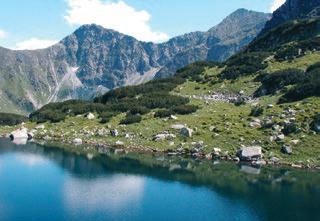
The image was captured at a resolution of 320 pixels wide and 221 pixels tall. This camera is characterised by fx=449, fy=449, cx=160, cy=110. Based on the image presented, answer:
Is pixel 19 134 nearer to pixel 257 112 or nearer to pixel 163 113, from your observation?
pixel 163 113

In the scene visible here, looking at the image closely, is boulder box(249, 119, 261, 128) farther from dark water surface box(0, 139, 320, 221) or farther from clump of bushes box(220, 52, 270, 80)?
clump of bushes box(220, 52, 270, 80)

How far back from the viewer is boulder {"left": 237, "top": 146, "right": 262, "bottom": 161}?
8175 centimetres

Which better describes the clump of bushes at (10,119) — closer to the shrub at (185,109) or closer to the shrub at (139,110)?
the shrub at (139,110)

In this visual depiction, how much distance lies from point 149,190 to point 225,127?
31407 millimetres

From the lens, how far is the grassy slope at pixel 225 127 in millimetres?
83312

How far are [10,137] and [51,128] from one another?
12.9 m

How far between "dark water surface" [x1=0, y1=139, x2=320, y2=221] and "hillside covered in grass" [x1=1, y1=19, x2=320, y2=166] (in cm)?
785

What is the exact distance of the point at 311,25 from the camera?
146625 millimetres

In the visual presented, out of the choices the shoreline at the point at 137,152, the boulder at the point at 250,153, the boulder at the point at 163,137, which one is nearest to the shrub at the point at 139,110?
the shoreline at the point at 137,152

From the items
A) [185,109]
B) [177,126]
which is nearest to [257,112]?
[177,126]

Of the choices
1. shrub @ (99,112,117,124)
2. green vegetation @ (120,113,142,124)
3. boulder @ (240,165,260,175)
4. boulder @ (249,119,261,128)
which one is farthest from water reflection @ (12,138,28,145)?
boulder @ (240,165,260,175)

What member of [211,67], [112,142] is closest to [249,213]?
[112,142]

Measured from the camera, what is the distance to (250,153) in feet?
269

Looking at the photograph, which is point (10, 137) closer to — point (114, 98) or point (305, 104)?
point (114, 98)
